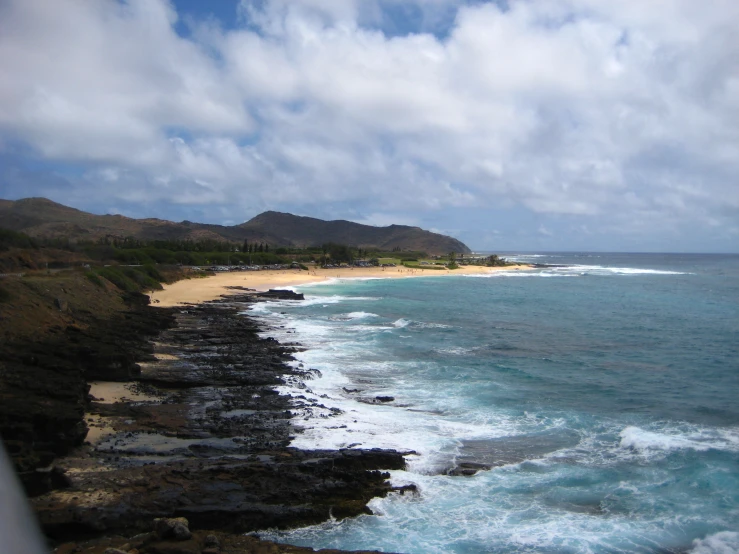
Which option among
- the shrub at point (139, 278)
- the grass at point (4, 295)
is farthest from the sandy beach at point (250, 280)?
the grass at point (4, 295)

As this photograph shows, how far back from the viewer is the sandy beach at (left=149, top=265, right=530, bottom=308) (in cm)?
4406

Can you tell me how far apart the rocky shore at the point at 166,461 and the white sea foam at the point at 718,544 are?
5.26 m

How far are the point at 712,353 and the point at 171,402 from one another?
78.3ft

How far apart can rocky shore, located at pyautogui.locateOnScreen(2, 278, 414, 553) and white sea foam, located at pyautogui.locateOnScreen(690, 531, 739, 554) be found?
5.26 metres

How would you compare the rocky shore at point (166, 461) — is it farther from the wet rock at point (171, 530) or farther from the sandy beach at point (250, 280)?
the sandy beach at point (250, 280)

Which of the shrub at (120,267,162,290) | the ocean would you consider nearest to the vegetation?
the shrub at (120,267,162,290)

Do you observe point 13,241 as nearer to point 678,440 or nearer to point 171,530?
point 171,530

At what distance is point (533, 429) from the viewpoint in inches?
582

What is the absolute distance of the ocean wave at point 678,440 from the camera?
13477 mm

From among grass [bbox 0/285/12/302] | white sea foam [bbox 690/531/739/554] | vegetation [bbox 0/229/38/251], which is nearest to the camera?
white sea foam [bbox 690/531/739/554]

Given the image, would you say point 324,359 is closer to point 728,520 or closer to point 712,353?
point 728,520

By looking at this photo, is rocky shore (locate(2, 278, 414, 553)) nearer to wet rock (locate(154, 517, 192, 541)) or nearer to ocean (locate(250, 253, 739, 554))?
wet rock (locate(154, 517, 192, 541))

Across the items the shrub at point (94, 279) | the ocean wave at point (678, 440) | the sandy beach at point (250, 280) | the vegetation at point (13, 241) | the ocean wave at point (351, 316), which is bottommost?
the ocean wave at point (678, 440)

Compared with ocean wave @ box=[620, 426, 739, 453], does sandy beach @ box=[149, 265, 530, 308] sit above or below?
above
